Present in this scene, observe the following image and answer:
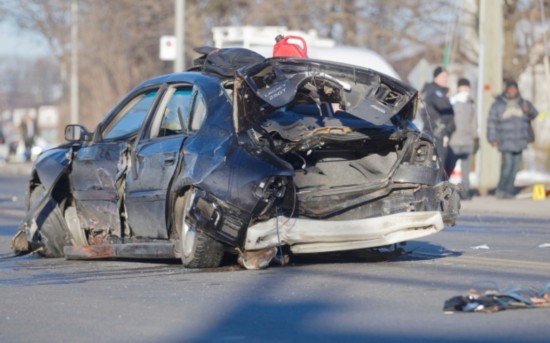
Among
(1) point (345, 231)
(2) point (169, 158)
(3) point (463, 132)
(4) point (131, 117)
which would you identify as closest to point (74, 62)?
(3) point (463, 132)

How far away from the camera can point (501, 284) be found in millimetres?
8633

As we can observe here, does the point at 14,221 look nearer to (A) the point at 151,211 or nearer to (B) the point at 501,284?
(A) the point at 151,211

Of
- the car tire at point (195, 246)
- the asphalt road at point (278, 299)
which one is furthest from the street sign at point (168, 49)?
the car tire at point (195, 246)

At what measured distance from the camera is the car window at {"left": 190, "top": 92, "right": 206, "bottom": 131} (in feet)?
32.1

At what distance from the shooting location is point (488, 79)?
2220 centimetres

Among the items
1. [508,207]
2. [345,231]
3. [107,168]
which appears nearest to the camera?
[345,231]

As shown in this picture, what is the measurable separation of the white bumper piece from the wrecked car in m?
0.01

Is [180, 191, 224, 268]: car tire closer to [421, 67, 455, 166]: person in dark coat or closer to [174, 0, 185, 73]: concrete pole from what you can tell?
[421, 67, 455, 166]: person in dark coat

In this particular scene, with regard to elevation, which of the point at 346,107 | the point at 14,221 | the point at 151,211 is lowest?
the point at 14,221

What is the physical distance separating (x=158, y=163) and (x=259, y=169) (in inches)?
45.8

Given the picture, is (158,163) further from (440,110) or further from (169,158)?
(440,110)

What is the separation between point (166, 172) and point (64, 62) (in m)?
36.6

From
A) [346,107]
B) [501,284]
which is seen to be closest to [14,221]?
[346,107]

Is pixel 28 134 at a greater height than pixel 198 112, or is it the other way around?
pixel 198 112
